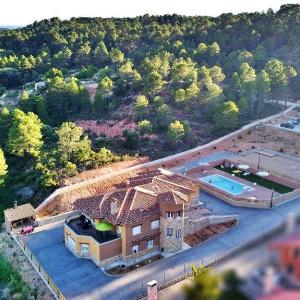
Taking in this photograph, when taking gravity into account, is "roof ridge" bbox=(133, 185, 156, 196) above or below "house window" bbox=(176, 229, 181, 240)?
above

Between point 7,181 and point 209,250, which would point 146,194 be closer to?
point 209,250

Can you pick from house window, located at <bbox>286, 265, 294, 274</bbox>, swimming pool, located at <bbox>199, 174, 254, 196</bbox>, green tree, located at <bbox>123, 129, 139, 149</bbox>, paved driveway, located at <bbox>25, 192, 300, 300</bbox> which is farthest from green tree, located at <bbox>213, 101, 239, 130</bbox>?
house window, located at <bbox>286, 265, 294, 274</bbox>

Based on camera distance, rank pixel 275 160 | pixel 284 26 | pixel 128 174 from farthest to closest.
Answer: pixel 284 26
pixel 275 160
pixel 128 174

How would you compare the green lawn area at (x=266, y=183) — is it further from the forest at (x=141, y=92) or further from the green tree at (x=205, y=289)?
the green tree at (x=205, y=289)

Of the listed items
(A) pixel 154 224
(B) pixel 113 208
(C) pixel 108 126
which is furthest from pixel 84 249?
(C) pixel 108 126

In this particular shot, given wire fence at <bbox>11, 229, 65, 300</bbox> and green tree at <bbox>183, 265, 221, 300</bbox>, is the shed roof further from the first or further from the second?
green tree at <bbox>183, 265, 221, 300</bbox>

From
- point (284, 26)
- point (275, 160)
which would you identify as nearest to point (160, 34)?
point (284, 26)

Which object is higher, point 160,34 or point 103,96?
point 160,34
